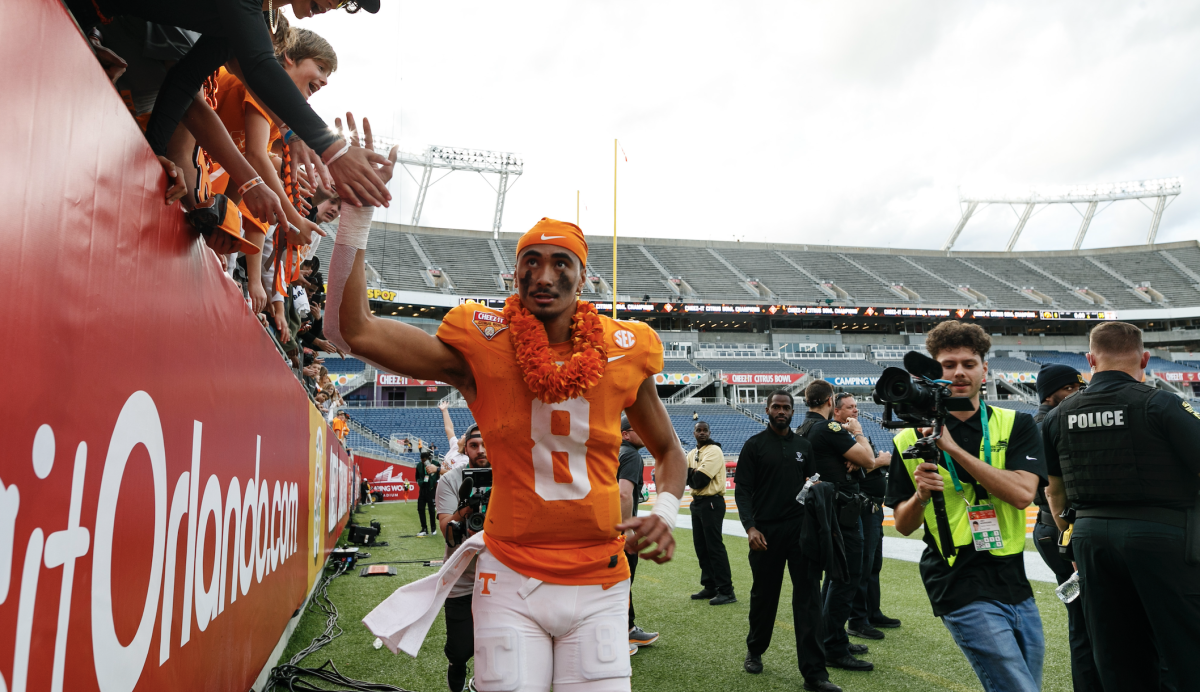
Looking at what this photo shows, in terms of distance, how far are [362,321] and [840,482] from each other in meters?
4.49

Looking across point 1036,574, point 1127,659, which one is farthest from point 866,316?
point 1127,659

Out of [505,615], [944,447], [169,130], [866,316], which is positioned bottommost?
[505,615]

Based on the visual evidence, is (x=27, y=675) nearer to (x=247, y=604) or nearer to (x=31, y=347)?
(x=31, y=347)

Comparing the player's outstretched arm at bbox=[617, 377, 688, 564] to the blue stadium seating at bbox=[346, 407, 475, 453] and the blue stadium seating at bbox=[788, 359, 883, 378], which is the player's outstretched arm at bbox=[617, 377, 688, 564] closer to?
the blue stadium seating at bbox=[346, 407, 475, 453]

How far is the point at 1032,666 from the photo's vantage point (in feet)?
8.71

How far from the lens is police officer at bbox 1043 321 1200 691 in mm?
2746

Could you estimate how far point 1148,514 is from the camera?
9.46 feet

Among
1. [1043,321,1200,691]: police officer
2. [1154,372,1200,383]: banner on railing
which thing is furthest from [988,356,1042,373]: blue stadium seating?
[1043,321,1200,691]: police officer

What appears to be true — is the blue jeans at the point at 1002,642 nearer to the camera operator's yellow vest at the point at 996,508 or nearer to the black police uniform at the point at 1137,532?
the camera operator's yellow vest at the point at 996,508

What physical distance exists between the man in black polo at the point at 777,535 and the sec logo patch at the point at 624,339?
3.04m

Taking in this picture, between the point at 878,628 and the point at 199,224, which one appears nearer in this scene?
the point at 199,224

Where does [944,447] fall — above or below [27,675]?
above

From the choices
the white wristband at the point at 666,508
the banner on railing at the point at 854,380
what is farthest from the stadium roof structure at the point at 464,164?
the white wristband at the point at 666,508

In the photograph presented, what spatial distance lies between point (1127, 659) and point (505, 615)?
2.73 m
